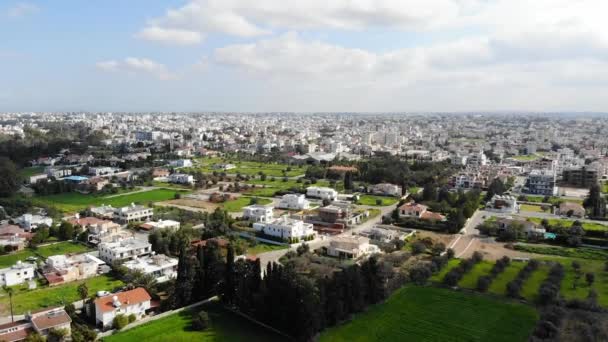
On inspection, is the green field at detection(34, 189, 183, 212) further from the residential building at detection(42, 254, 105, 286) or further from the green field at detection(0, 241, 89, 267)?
the residential building at detection(42, 254, 105, 286)

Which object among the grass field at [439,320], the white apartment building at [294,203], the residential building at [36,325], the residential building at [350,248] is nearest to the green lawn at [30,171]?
the white apartment building at [294,203]

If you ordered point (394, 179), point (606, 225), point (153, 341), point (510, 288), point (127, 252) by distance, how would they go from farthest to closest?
1. point (394, 179)
2. point (606, 225)
3. point (127, 252)
4. point (510, 288)
5. point (153, 341)

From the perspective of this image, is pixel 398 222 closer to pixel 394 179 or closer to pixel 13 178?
pixel 394 179

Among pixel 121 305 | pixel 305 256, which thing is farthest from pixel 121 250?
pixel 305 256

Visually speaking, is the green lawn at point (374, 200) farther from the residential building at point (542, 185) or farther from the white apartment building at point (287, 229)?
the residential building at point (542, 185)

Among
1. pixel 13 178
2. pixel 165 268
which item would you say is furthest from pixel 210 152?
pixel 165 268

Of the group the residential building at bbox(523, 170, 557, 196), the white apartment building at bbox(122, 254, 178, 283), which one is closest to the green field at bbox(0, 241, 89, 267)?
the white apartment building at bbox(122, 254, 178, 283)
